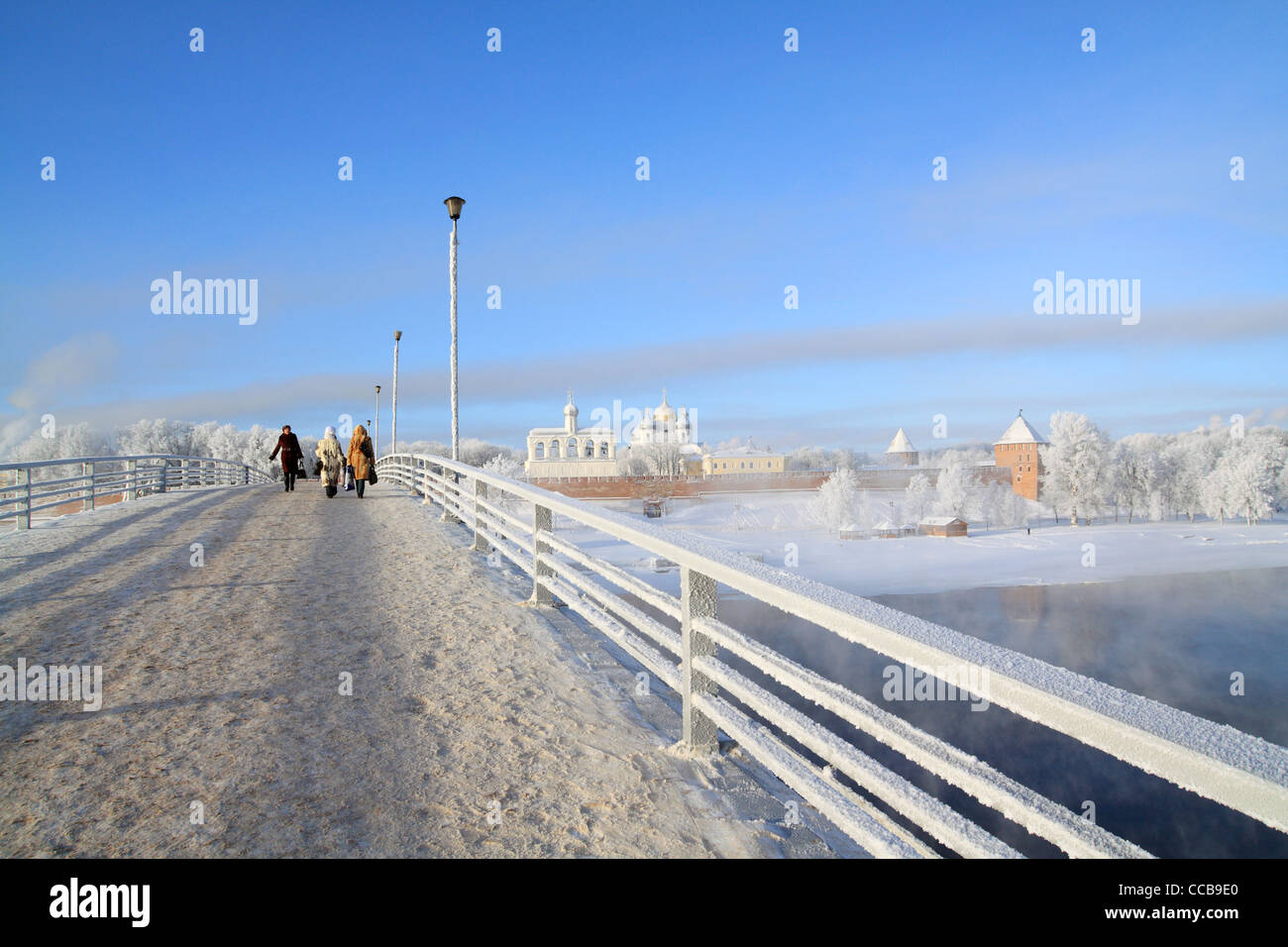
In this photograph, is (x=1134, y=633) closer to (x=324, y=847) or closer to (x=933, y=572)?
(x=933, y=572)

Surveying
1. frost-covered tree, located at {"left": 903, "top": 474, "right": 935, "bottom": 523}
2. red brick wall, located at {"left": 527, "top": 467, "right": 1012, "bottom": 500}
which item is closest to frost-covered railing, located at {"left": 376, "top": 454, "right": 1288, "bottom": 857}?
red brick wall, located at {"left": 527, "top": 467, "right": 1012, "bottom": 500}

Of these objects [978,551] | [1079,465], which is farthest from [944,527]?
[1079,465]

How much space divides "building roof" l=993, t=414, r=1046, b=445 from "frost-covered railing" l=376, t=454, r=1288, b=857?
113119 millimetres

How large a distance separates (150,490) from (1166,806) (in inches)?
1398

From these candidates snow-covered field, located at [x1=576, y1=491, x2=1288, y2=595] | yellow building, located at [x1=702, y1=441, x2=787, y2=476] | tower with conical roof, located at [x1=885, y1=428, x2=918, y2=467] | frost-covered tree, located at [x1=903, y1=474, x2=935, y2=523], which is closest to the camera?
snow-covered field, located at [x1=576, y1=491, x2=1288, y2=595]

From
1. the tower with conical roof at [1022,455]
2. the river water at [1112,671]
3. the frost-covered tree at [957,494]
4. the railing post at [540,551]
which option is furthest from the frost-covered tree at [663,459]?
the railing post at [540,551]

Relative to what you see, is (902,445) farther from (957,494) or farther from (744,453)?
(957,494)

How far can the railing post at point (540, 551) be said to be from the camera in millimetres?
6812

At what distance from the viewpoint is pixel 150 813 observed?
3002 millimetres

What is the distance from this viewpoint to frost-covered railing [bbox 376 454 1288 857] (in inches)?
57.3

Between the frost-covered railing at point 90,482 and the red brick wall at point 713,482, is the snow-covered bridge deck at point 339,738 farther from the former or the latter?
the red brick wall at point 713,482

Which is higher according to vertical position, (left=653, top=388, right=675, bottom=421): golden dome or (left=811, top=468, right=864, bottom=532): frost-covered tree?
(left=653, top=388, right=675, bottom=421): golden dome

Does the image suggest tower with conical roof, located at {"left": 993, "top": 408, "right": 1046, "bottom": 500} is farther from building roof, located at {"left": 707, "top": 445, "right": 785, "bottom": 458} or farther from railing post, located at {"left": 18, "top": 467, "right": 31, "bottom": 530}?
railing post, located at {"left": 18, "top": 467, "right": 31, "bottom": 530}
